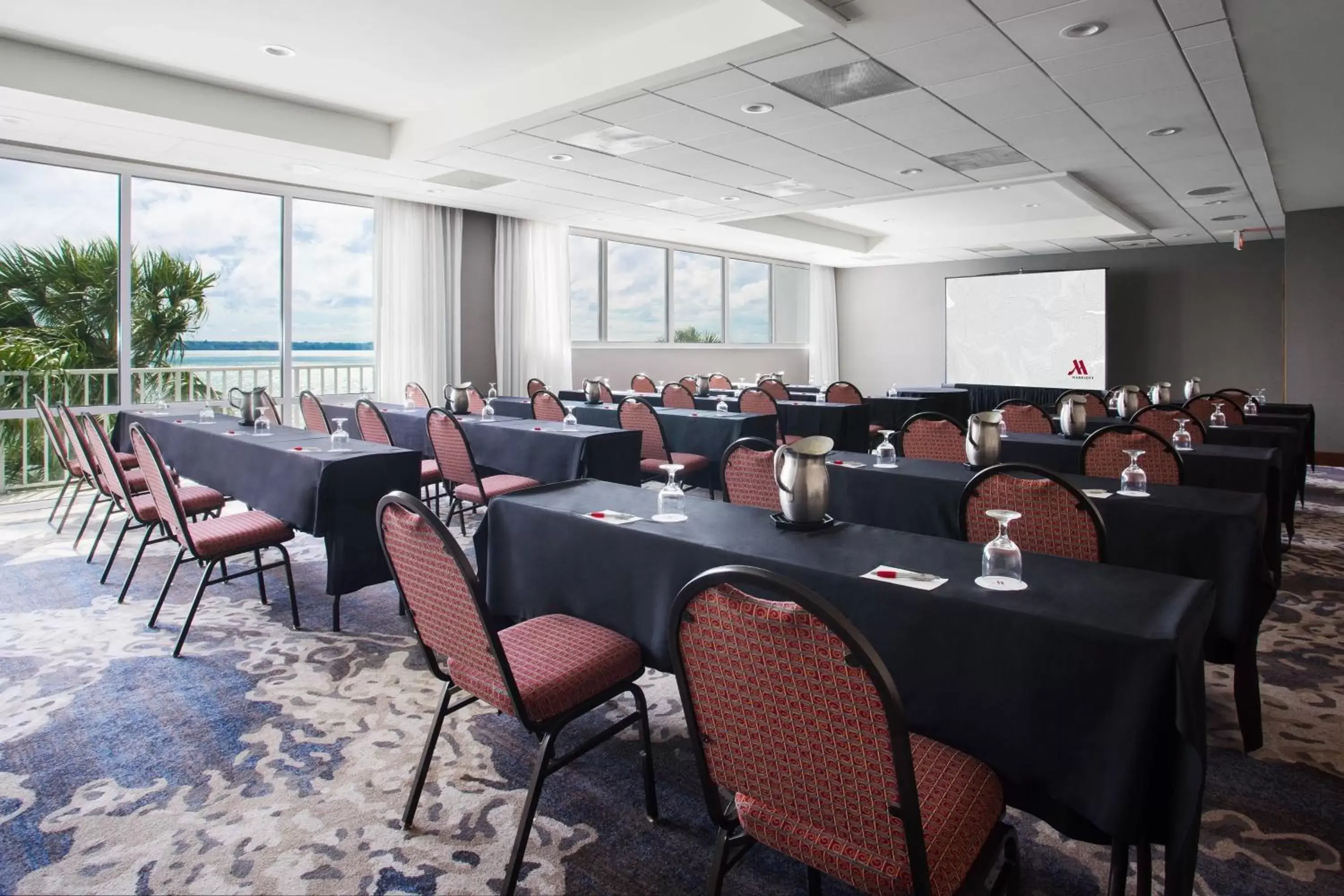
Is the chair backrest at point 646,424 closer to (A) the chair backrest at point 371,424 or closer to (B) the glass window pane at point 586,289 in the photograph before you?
(A) the chair backrest at point 371,424

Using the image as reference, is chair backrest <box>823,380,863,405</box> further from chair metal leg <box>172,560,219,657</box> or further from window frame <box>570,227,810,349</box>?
chair metal leg <box>172,560,219,657</box>

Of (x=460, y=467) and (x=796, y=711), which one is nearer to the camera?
(x=796, y=711)

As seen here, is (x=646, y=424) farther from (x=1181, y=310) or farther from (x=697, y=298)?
(x=1181, y=310)

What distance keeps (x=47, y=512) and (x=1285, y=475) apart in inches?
337

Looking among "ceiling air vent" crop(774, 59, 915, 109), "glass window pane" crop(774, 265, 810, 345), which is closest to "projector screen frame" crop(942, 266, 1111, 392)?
"glass window pane" crop(774, 265, 810, 345)

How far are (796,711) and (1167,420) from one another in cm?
486

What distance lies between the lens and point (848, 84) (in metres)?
4.67

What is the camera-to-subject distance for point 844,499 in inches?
147

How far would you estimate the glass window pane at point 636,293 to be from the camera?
11.2 metres

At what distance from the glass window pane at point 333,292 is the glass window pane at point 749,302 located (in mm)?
5789

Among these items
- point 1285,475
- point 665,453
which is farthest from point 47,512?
point 1285,475

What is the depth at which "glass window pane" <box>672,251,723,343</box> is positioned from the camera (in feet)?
39.5

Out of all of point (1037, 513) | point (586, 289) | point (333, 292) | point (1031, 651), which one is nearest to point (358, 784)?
point (1031, 651)

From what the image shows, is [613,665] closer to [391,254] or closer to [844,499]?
[844,499]
